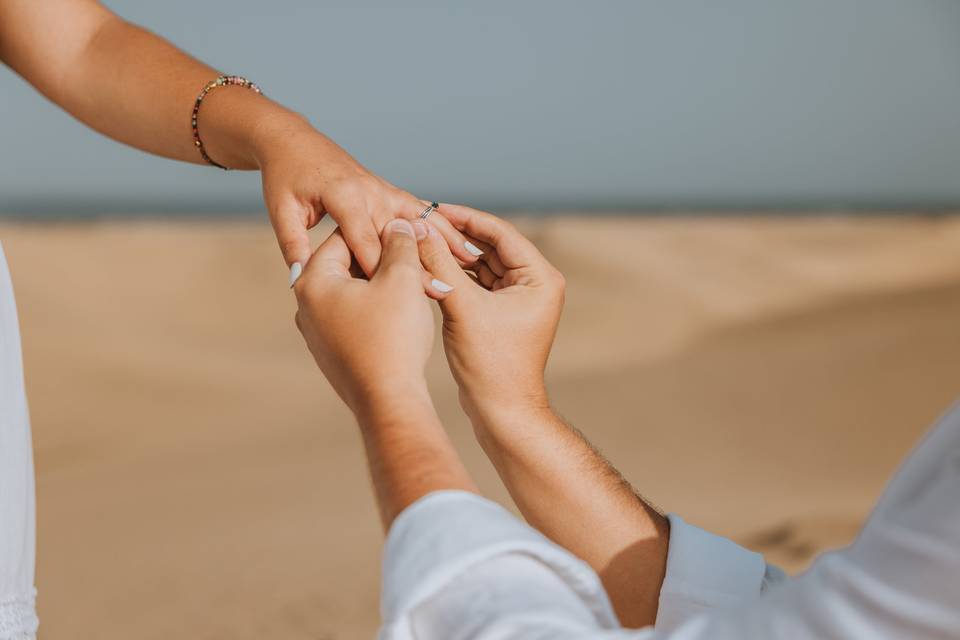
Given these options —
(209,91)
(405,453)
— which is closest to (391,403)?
(405,453)

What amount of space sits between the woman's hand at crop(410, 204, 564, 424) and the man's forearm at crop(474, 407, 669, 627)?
0.03 m

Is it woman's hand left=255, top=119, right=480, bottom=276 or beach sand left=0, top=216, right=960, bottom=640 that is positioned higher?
woman's hand left=255, top=119, right=480, bottom=276

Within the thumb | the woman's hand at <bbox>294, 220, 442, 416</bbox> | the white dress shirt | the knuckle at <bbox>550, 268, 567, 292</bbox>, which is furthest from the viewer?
the knuckle at <bbox>550, 268, 567, 292</bbox>

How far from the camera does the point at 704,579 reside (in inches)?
48.4

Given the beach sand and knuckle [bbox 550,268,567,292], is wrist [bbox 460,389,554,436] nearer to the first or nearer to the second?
knuckle [bbox 550,268,567,292]

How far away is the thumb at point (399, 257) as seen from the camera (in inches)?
41.3

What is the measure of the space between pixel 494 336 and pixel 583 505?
261 millimetres

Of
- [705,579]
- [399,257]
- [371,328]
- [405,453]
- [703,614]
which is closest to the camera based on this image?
[703,614]

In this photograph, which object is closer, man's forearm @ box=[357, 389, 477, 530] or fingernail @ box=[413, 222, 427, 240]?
man's forearm @ box=[357, 389, 477, 530]

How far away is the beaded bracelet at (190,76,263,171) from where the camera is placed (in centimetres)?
141

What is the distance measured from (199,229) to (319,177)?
42.5ft

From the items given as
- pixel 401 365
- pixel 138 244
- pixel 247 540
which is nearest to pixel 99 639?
pixel 247 540

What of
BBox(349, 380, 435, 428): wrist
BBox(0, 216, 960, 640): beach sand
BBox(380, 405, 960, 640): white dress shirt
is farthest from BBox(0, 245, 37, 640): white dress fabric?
BBox(0, 216, 960, 640): beach sand

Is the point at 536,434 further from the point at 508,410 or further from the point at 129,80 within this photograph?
the point at 129,80
